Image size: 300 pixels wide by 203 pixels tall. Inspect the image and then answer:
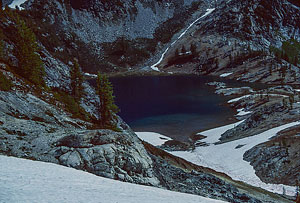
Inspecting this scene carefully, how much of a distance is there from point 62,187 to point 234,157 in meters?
32.9

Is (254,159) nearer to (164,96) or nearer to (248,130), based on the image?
(248,130)

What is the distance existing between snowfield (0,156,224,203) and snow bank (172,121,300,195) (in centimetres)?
2032

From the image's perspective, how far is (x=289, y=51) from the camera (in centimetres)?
17512

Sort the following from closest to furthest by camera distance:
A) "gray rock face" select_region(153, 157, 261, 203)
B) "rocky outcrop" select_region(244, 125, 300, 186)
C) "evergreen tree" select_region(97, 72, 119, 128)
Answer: "gray rock face" select_region(153, 157, 261, 203) < "rocky outcrop" select_region(244, 125, 300, 186) < "evergreen tree" select_region(97, 72, 119, 128)

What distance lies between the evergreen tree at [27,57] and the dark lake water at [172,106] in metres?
39.1

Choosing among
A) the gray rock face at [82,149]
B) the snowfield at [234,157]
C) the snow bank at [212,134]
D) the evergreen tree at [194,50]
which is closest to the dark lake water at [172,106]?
the snow bank at [212,134]

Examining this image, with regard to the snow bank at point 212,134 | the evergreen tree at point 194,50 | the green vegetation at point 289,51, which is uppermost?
the evergreen tree at point 194,50

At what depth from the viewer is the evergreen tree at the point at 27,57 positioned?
3450cm

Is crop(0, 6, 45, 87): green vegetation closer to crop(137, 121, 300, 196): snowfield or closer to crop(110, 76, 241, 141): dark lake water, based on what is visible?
crop(137, 121, 300, 196): snowfield

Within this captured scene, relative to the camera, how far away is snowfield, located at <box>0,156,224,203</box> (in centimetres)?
1376

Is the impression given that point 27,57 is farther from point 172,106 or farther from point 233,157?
point 172,106


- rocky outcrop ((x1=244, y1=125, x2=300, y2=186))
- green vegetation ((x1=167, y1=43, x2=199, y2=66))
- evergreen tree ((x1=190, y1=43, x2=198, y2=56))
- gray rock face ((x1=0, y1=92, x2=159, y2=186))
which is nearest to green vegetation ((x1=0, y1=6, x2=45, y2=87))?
gray rock face ((x1=0, y1=92, x2=159, y2=186))

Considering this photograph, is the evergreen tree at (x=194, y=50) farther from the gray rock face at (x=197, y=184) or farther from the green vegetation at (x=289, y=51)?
the gray rock face at (x=197, y=184)

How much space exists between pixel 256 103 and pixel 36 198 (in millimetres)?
78579
